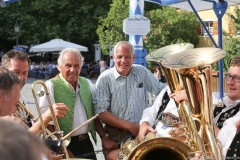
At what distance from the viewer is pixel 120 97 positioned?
153 inches

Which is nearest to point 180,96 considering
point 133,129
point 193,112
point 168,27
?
point 193,112

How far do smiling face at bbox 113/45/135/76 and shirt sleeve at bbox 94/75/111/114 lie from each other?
0.18m

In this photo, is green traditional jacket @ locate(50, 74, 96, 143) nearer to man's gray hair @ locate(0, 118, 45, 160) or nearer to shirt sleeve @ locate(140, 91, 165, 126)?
shirt sleeve @ locate(140, 91, 165, 126)

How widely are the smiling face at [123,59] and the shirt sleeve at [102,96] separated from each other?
0.18m

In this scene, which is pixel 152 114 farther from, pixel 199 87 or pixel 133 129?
pixel 199 87

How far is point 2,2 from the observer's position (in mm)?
7148

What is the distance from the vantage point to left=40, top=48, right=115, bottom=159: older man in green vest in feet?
12.1

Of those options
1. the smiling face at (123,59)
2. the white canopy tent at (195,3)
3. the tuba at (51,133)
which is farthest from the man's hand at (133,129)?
the white canopy tent at (195,3)

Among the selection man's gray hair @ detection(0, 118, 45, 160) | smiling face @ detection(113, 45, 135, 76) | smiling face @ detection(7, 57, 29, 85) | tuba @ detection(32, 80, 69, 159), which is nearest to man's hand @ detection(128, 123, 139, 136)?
smiling face @ detection(113, 45, 135, 76)

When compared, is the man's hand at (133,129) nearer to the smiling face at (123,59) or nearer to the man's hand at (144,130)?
the man's hand at (144,130)

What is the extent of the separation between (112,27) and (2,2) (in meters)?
18.7

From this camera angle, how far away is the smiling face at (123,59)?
12.7 feet

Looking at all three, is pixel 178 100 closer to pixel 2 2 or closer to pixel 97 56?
pixel 2 2

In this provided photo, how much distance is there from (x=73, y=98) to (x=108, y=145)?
0.58 meters
